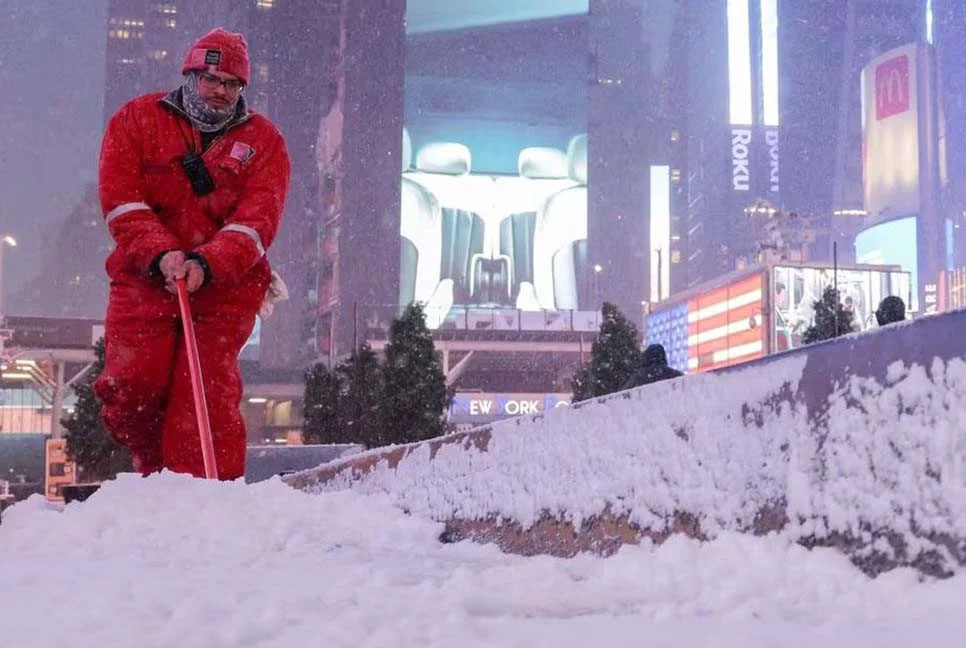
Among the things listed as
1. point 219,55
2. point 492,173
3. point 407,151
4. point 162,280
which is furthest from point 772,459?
point 492,173

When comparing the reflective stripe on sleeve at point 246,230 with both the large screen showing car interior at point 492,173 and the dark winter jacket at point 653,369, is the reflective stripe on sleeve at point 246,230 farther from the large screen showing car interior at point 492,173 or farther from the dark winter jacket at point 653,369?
the large screen showing car interior at point 492,173

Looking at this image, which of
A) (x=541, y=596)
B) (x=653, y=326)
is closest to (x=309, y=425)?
(x=541, y=596)

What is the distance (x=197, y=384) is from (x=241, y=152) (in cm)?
96

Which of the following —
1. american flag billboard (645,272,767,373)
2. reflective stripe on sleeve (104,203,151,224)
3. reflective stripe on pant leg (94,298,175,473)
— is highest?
american flag billboard (645,272,767,373)

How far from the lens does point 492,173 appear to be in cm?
6275

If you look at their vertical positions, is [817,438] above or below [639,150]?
below

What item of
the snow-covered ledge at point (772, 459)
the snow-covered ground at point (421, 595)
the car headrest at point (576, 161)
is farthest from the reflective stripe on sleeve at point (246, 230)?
the car headrest at point (576, 161)

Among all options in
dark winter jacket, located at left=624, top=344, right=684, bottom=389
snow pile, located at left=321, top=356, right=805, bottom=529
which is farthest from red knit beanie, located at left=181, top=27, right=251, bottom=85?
dark winter jacket, located at left=624, top=344, right=684, bottom=389

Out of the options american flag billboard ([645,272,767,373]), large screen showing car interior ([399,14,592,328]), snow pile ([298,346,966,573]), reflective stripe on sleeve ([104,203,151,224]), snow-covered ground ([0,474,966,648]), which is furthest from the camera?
large screen showing car interior ([399,14,592,328])

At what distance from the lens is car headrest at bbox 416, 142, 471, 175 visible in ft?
202

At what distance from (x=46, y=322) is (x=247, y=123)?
49.4m

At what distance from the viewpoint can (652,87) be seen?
150 meters

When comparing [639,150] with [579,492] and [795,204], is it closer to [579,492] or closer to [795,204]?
[795,204]

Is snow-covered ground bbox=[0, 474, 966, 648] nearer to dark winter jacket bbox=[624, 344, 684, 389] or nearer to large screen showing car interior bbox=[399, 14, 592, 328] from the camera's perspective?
dark winter jacket bbox=[624, 344, 684, 389]
